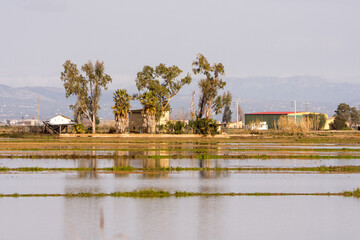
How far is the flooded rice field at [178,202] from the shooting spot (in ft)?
52.0

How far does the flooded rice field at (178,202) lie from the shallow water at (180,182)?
1.5 inches

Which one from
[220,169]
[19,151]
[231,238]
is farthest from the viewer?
[19,151]

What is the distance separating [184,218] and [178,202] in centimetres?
307

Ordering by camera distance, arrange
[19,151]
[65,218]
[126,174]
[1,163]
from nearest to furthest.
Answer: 1. [65,218]
2. [126,174]
3. [1,163]
4. [19,151]


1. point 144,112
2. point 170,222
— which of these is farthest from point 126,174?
point 144,112

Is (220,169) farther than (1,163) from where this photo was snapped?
No

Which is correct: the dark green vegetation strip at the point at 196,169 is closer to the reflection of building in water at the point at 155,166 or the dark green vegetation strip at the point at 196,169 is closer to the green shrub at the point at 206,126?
the reflection of building in water at the point at 155,166

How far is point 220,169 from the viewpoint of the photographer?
32.4 metres

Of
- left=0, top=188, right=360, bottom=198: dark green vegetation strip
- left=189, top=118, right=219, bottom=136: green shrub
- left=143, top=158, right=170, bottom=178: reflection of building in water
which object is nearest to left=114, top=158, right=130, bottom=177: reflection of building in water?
left=143, top=158, right=170, bottom=178: reflection of building in water

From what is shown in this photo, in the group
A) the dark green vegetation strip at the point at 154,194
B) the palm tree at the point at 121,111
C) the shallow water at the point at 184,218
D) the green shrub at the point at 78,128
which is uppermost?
the palm tree at the point at 121,111

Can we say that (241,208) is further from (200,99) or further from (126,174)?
(200,99)

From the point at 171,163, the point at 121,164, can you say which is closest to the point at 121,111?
the point at 171,163

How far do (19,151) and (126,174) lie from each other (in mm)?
19227

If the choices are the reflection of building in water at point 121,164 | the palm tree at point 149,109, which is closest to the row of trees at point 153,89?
the palm tree at point 149,109
